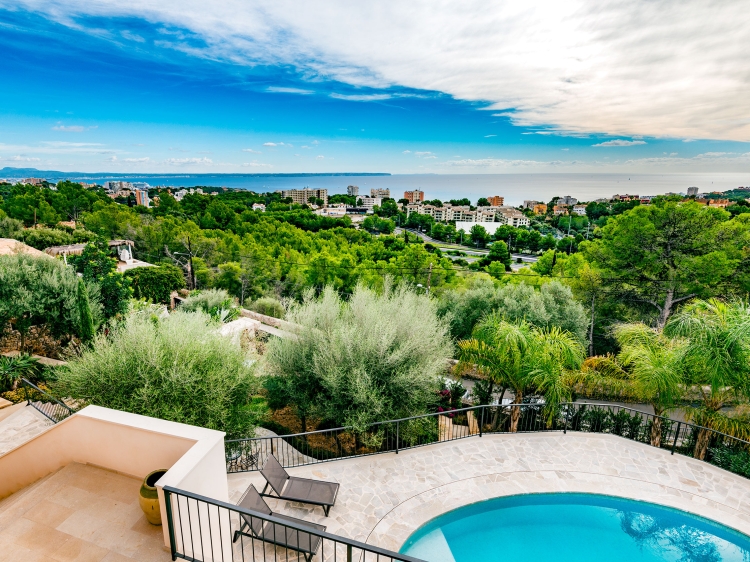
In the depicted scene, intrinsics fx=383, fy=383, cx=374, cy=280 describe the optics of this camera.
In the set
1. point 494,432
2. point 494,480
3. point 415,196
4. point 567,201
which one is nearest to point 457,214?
point 567,201

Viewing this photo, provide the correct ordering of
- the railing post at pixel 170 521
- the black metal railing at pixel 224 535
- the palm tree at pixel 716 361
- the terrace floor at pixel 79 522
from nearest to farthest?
1. the black metal railing at pixel 224 535
2. the railing post at pixel 170 521
3. the terrace floor at pixel 79 522
4. the palm tree at pixel 716 361

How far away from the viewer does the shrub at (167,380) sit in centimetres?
712

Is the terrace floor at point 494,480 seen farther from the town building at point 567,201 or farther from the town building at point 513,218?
the town building at point 567,201

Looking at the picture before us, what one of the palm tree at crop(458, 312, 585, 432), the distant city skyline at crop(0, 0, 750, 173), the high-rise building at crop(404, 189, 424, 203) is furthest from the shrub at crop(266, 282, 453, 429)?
the high-rise building at crop(404, 189, 424, 203)

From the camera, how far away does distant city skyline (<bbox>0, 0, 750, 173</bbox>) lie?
14.0 meters

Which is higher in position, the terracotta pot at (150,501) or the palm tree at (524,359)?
the terracotta pot at (150,501)

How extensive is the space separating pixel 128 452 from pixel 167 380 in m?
2.89

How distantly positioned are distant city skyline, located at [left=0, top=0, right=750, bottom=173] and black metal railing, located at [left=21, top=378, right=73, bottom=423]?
13675 mm

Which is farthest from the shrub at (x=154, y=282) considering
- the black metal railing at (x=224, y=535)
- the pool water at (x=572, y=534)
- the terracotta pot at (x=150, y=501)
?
the pool water at (x=572, y=534)

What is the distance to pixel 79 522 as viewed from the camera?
4086mm

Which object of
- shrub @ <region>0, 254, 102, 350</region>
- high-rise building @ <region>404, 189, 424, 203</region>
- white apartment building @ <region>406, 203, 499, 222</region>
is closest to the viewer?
shrub @ <region>0, 254, 102, 350</region>

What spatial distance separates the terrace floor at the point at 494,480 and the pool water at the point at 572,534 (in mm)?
167

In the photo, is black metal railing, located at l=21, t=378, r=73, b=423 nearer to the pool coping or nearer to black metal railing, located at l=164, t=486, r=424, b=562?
black metal railing, located at l=164, t=486, r=424, b=562

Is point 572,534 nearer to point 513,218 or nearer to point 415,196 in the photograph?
point 513,218
